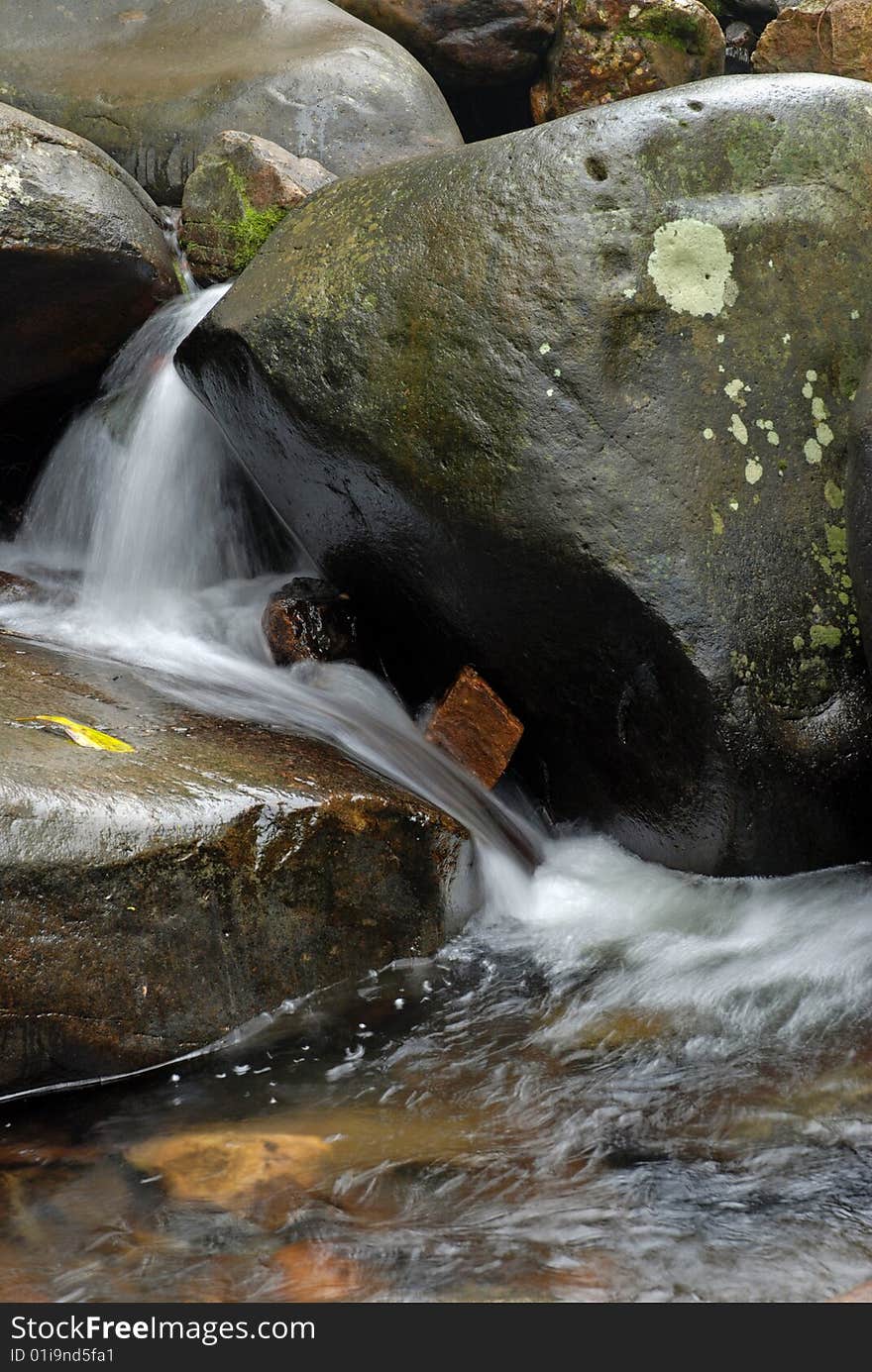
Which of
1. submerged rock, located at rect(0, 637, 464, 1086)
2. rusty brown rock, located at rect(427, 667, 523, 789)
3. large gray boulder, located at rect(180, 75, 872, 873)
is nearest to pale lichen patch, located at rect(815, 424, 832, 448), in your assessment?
large gray boulder, located at rect(180, 75, 872, 873)

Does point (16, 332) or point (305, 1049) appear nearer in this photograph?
point (305, 1049)

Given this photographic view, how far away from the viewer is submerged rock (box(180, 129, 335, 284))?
574 centimetres

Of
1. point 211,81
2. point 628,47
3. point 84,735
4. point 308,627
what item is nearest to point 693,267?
point 308,627

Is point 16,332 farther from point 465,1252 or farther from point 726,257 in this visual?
point 465,1252

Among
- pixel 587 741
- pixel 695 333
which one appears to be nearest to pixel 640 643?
pixel 587 741

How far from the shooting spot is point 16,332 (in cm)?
550

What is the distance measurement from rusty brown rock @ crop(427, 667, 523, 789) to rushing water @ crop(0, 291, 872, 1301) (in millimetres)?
74

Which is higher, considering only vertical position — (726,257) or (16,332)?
(16,332)

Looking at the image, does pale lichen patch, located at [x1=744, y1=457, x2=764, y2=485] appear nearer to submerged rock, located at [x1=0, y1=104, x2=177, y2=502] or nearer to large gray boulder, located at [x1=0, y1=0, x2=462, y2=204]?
submerged rock, located at [x1=0, y1=104, x2=177, y2=502]

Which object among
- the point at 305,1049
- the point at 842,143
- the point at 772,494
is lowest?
the point at 305,1049

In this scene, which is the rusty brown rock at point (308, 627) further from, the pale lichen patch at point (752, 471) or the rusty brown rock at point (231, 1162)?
the rusty brown rock at point (231, 1162)

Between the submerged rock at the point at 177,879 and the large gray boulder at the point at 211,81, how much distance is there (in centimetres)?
482

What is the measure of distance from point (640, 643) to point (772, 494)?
2.13 feet

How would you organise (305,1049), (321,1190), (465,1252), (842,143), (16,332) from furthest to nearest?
(16,332) → (842,143) → (305,1049) → (321,1190) → (465,1252)
